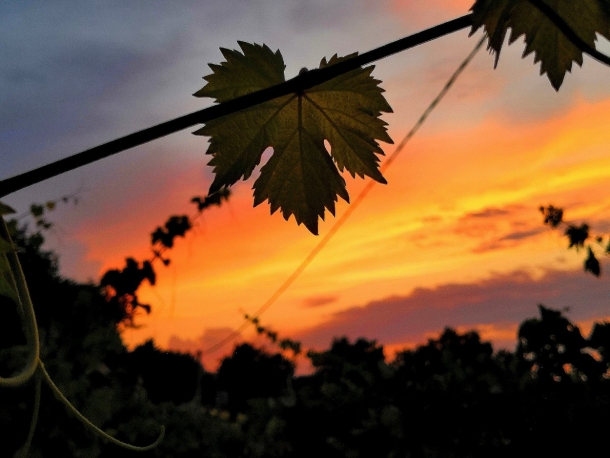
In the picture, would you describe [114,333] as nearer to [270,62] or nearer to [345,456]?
[345,456]

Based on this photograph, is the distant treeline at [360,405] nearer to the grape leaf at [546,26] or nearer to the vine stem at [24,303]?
the vine stem at [24,303]

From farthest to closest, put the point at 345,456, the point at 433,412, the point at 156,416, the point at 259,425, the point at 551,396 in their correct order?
the point at 259,425 < the point at 156,416 < the point at 345,456 < the point at 433,412 < the point at 551,396

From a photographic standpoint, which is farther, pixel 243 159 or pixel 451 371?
pixel 451 371

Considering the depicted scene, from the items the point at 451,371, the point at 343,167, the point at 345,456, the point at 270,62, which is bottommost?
the point at 345,456

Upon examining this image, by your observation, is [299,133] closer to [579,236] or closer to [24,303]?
[24,303]

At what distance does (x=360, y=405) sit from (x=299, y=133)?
460 cm

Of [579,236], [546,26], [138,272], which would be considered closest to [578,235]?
[579,236]

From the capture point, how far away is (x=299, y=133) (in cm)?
74

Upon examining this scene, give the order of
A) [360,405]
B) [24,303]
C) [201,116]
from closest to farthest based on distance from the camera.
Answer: [201,116]
[24,303]
[360,405]

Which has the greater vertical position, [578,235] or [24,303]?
[578,235]

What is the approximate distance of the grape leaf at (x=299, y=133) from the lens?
716 mm

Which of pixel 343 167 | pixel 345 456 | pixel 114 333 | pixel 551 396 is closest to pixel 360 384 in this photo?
pixel 345 456

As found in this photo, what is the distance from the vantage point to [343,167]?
755 millimetres

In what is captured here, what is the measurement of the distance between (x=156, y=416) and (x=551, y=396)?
288 cm
